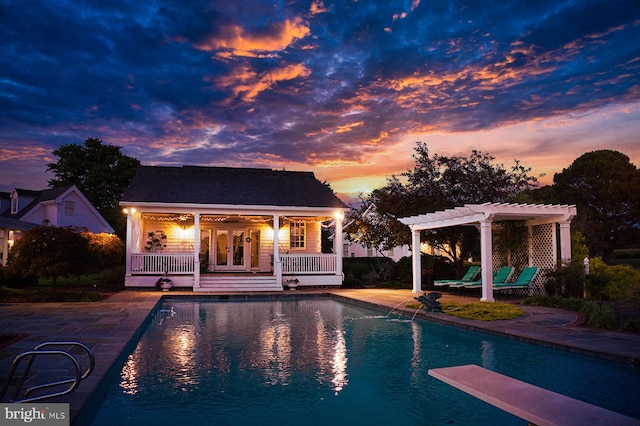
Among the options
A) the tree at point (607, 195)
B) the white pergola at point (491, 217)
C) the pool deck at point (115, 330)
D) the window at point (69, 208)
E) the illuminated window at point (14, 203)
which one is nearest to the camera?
the pool deck at point (115, 330)

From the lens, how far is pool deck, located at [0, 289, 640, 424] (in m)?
6.73

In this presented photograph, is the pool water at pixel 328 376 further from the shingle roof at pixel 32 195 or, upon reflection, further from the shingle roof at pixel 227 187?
the shingle roof at pixel 32 195

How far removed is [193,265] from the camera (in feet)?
66.7

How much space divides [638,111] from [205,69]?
562 inches

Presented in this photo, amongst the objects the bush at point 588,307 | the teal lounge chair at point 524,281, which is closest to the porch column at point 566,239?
the teal lounge chair at point 524,281

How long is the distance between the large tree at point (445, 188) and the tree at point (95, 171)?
28.1 metres

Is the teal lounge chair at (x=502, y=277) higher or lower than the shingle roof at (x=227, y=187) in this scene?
lower

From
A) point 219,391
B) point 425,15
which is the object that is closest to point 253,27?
point 425,15

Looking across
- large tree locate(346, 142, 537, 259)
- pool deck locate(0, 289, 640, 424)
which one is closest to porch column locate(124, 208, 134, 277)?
pool deck locate(0, 289, 640, 424)

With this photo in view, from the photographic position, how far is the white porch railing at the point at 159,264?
65.6 ft

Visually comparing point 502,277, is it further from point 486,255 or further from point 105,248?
point 105,248

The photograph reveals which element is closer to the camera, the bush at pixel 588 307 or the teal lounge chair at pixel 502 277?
the bush at pixel 588 307

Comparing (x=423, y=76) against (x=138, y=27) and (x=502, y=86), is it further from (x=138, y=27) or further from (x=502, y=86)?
(x=138, y=27)

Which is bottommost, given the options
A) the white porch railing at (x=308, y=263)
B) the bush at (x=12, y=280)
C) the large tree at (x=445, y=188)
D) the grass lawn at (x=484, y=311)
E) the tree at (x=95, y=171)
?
the grass lawn at (x=484, y=311)
